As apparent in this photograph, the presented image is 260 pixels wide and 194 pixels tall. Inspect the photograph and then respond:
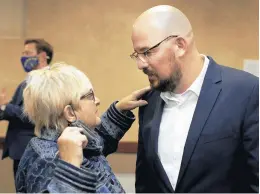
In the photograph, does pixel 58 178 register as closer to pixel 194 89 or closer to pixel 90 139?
pixel 90 139

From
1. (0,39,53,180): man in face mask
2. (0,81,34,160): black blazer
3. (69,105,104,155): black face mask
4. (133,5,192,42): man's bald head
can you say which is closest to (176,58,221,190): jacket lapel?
(133,5,192,42): man's bald head

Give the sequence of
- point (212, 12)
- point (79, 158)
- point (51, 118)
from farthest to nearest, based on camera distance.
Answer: point (212, 12)
point (51, 118)
point (79, 158)

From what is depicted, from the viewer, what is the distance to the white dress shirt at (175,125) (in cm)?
177

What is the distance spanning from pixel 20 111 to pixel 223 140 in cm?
212

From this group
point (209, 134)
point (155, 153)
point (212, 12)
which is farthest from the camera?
point (212, 12)

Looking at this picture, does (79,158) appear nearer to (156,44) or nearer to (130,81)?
(156,44)

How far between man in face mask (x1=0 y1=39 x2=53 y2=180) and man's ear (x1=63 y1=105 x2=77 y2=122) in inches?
73.5

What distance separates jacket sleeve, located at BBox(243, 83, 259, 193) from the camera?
5.28 ft

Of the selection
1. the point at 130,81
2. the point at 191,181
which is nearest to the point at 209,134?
the point at 191,181

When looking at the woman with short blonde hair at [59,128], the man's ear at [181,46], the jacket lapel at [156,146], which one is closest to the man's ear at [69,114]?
the woman with short blonde hair at [59,128]

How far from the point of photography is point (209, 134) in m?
1.67

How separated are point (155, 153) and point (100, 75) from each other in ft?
8.11

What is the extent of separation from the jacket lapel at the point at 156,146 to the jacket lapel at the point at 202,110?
59 millimetres

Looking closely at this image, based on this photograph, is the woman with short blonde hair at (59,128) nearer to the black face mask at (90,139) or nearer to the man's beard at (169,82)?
the black face mask at (90,139)
